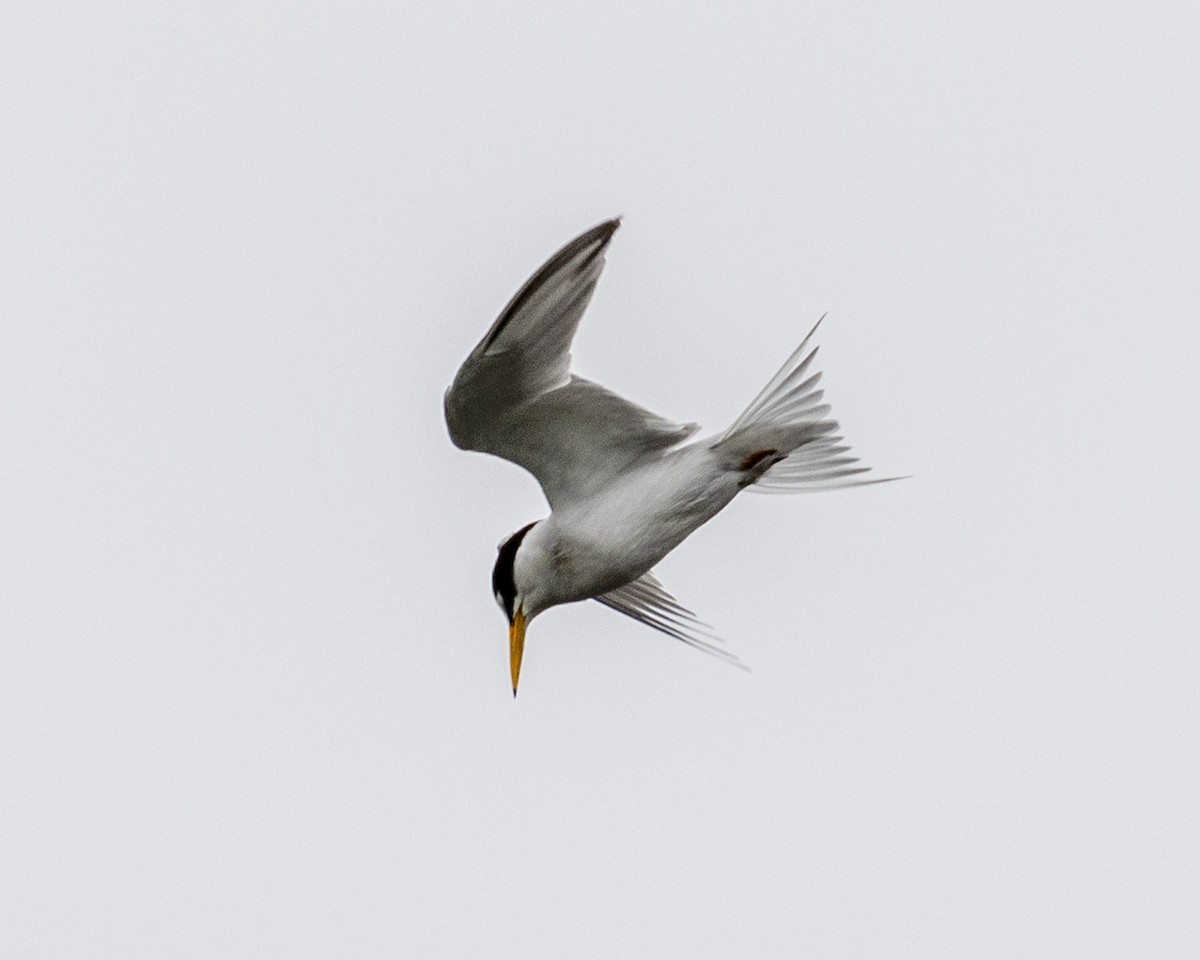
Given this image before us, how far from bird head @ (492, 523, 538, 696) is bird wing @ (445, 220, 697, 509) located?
0.23 metres

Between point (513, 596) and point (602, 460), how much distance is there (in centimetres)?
60

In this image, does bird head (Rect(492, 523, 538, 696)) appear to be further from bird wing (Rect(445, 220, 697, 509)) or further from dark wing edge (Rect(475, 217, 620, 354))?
dark wing edge (Rect(475, 217, 620, 354))

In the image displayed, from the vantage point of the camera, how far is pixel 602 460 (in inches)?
285

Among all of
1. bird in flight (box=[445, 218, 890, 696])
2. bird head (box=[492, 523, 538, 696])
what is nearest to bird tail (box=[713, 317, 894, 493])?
bird in flight (box=[445, 218, 890, 696])

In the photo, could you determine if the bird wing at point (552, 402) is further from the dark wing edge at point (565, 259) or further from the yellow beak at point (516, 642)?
the yellow beak at point (516, 642)

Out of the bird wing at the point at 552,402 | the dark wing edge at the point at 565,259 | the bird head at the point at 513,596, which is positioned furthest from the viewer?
the bird head at the point at 513,596

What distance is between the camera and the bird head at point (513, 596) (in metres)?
7.25

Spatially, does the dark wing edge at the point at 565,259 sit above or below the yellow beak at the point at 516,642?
above

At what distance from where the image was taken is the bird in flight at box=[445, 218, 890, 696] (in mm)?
6875

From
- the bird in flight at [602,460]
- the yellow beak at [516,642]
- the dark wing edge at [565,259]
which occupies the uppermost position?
the dark wing edge at [565,259]

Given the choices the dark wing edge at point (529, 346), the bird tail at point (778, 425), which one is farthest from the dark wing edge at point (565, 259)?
the bird tail at point (778, 425)

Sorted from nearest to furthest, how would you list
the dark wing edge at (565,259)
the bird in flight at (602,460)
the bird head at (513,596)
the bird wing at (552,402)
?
1. the dark wing edge at (565,259)
2. the bird wing at (552,402)
3. the bird in flight at (602,460)
4. the bird head at (513,596)

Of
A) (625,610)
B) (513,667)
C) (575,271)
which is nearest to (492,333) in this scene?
(575,271)

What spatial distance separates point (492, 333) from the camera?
642 centimetres
